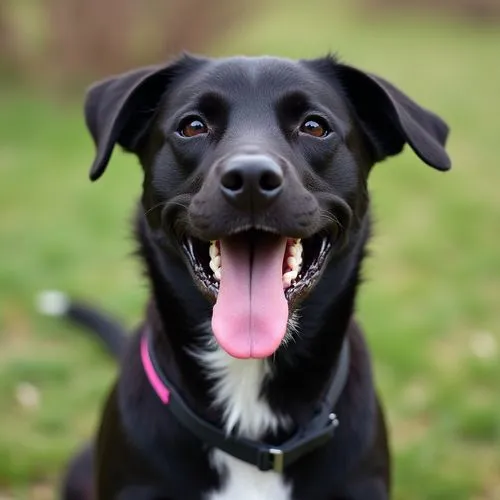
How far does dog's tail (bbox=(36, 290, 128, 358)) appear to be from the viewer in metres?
4.29

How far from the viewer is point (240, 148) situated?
7.24 ft

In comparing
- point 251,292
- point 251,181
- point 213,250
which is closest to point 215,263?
point 213,250

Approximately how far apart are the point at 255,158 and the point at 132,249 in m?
0.97

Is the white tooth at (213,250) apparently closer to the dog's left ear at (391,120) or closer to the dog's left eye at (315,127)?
the dog's left eye at (315,127)

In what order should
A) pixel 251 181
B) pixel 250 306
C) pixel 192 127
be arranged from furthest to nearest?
pixel 192 127, pixel 250 306, pixel 251 181

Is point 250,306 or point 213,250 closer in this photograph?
point 250,306

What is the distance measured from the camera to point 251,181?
2.10 meters

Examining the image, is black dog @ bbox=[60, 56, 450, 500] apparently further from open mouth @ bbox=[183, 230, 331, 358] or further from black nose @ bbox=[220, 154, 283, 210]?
black nose @ bbox=[220, 154, 283, 210]

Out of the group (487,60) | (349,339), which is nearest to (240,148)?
(349,339)

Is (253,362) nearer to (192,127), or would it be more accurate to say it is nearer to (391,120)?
(192,127)

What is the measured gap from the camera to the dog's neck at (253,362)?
8.52 ft

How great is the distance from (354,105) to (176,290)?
0.85 metres

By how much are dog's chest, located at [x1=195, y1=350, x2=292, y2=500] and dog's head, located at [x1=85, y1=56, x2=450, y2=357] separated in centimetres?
33

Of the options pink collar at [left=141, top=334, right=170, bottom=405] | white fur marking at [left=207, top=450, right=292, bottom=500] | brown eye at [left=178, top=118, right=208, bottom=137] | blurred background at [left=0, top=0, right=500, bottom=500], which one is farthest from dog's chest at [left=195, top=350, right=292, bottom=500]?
brown eye at [left=178, top=118, right=208, bottom=137]
